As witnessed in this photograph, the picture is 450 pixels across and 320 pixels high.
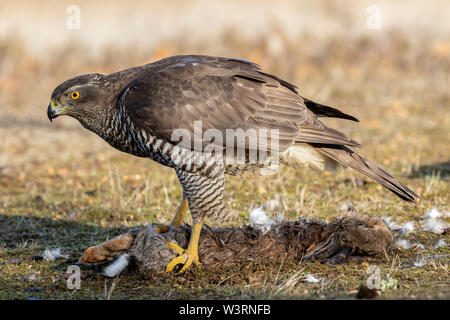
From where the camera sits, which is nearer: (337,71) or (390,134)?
(390,134)

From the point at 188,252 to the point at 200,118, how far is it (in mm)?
1046

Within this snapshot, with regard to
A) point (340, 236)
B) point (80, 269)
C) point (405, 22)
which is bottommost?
point (80, 269)

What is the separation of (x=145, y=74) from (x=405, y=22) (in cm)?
1073

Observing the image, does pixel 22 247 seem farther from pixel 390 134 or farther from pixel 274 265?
pixel 390 134

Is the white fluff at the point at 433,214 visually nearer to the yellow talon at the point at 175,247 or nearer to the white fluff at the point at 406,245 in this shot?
the white fluff at the point at 406,245

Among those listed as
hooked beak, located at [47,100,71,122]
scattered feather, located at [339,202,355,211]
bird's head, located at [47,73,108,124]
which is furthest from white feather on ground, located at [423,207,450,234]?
hooked beak, located at [47,100,71,122]

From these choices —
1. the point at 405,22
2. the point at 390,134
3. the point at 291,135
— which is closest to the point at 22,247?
the point at 291,135

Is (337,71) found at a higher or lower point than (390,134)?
higher

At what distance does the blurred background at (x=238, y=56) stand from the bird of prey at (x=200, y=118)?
120cm

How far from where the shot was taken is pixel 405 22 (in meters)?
14.3

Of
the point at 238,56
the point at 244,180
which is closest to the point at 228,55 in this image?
the point at 238,56

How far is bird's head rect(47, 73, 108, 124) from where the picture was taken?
5.02 meters

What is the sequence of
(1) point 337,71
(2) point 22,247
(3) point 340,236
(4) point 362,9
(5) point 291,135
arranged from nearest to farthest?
(3) point 340,236, (5) point 291,135, (2) point 22,247, (1) point 337,71, (4) point 362,9

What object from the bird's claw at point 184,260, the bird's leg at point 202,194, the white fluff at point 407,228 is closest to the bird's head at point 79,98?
the bird's leg at point 202,194
